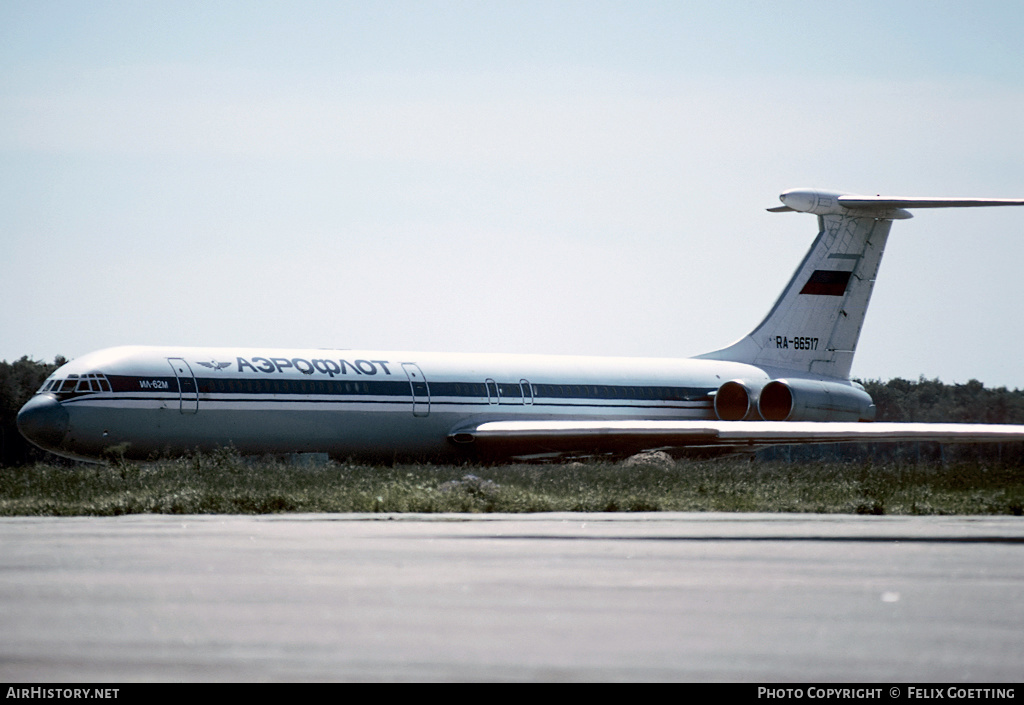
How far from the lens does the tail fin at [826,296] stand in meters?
43.3

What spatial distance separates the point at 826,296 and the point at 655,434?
10.6 m

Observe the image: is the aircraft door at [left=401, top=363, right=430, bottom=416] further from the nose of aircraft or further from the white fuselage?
the nose of aircraft

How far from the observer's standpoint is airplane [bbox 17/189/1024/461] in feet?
105

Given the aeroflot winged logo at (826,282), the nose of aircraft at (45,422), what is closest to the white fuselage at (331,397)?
the nose of aircraft at (45,422)

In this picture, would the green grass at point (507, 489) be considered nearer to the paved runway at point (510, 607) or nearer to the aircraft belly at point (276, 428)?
the aircraft belly at point (276, 428)

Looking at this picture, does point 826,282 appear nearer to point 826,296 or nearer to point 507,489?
point 826,296

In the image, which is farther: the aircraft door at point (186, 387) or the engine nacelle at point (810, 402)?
the engine nacelle at point (810, 402)

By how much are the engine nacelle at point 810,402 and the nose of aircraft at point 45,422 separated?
19.1 metres

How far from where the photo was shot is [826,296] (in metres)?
44.2

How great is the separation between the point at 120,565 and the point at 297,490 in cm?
1278

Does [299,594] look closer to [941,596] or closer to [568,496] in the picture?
[941,596]

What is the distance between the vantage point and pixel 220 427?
3297 centimetres

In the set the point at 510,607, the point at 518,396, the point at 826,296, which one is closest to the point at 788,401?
the point at 826,296
